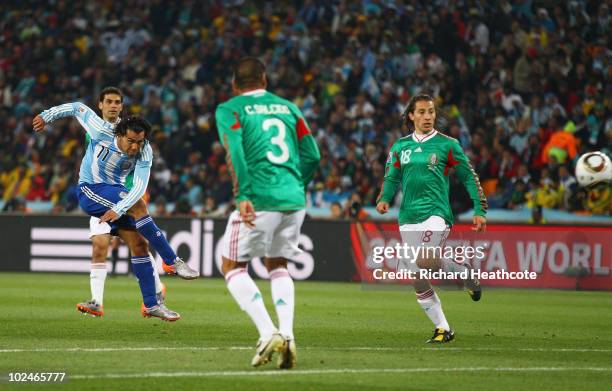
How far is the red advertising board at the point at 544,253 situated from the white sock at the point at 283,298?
38.2ft

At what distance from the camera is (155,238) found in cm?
1196

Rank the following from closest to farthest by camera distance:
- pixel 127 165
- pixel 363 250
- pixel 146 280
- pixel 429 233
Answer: pixel 429 233 → pixel 146 280 → pixel 127 165 → pixel 363 250

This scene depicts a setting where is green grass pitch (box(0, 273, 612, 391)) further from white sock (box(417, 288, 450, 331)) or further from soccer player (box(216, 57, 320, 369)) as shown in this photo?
soccer player (box(216, 57, 320, 369))

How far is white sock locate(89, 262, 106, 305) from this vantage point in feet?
40.0

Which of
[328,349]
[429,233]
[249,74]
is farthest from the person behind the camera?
Result: [429,233]

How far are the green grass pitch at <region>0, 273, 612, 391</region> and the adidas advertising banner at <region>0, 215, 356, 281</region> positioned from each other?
12.6 feet

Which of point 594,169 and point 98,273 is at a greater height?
point 594,169

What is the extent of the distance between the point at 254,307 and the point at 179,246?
1394cm

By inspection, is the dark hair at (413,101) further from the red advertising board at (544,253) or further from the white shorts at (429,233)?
the red advertising board at (544,253)

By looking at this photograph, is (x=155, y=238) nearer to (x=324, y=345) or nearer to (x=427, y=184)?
(x=324, y=345)

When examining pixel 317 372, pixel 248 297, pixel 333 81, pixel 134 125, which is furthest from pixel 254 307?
pixel 333 81

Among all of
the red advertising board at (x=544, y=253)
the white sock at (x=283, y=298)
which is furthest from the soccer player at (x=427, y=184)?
the red advertising board at (x=544, y=253)

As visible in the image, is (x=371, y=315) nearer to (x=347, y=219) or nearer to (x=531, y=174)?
(x=347, y=219)

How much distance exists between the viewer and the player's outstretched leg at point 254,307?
26.2ft
